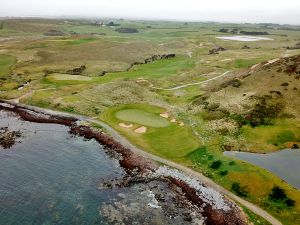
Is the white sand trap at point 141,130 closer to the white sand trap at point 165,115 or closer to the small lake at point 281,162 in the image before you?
the white sand trap at point 165,115

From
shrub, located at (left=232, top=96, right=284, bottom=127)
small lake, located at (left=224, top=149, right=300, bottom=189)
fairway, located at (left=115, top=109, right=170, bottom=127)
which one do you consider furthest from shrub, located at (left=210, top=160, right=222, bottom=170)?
fairway, located at (left=115, top=109, right=170, bottom=127)

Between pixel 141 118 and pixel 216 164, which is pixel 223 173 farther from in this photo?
pixel 141 118

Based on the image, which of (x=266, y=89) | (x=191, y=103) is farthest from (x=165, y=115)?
(x=266, y=89)

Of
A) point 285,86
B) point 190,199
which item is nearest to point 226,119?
point 285,86

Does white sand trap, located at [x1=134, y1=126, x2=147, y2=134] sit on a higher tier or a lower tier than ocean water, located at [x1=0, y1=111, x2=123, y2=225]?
higher

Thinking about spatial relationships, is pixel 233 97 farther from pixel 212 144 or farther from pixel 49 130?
pixel 49 130

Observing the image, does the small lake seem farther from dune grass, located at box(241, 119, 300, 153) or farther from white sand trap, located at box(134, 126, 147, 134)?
white sand trap, located at box(134, 126, 147, 134)
